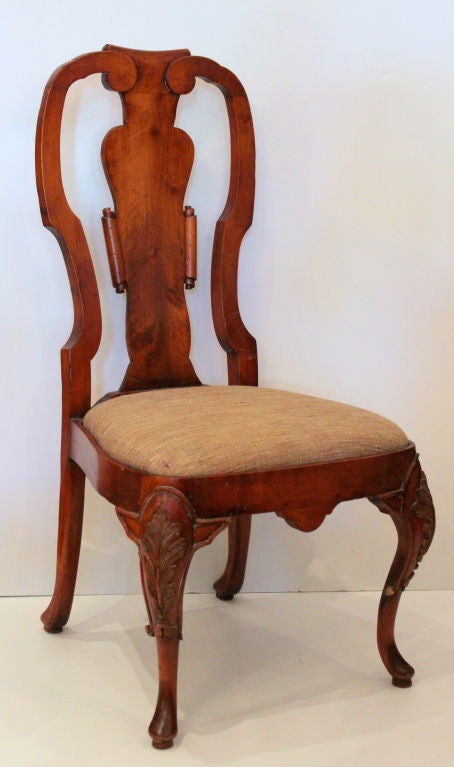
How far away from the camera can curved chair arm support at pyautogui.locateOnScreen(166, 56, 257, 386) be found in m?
1.82

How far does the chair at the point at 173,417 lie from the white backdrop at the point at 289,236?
134mm

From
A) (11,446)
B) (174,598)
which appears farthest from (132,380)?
(174,598)

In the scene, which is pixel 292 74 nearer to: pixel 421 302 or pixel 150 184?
pixel 150 184

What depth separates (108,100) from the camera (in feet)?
6.11

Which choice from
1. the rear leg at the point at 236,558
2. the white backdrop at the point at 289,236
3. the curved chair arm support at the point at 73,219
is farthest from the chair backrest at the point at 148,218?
the rear leg at the point at 236,558

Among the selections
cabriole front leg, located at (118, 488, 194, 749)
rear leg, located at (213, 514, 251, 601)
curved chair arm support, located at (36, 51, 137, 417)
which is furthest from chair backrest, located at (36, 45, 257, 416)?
cabriole front leg, located at (118, 488, 194, 749)

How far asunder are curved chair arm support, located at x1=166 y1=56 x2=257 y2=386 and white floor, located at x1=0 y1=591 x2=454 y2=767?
0.51 metres

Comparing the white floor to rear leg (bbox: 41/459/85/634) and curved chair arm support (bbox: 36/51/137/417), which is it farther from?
curved chair arm support (bbox: 36/51/137/417)

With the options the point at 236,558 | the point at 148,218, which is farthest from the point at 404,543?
the point at 148,218

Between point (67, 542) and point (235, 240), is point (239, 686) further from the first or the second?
point (235, 240)

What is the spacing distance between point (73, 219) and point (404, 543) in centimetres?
81

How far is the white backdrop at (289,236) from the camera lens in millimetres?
1869

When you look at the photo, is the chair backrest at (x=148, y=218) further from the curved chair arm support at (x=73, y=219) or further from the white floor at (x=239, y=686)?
the white floor at (x=239, y=686)

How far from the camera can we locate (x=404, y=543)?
158 centimetres
